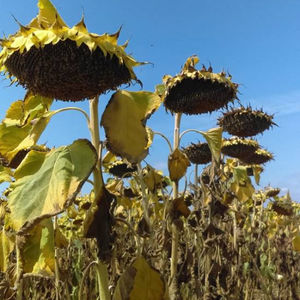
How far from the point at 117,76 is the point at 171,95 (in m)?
1.19

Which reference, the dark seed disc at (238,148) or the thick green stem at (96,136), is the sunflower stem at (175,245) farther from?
the dark seed disc at (238,148)

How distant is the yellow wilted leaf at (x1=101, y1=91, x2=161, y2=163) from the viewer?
122 centimetres

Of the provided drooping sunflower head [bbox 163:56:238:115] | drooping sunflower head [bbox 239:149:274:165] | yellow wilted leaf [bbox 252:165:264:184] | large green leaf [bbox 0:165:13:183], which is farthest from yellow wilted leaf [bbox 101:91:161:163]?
yellow wilted leaf [bbox 252:165:264:184]

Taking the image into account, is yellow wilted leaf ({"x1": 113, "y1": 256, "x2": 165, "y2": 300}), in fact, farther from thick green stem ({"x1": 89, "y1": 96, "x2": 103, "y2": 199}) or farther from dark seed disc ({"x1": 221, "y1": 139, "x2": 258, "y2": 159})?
dark seed disc ({"x1": 221, "y1": 139, "x2": 258, "y2": 159})

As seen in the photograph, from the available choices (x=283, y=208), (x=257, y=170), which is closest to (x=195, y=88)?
(x=257, y=170)

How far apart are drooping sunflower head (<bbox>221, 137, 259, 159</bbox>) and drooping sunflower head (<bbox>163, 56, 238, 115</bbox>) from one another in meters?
1.53

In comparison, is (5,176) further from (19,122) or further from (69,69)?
(69,69)

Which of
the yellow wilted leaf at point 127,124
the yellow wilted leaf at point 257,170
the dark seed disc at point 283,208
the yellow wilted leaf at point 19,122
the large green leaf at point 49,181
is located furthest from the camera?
the dark seed disc at point 283,208

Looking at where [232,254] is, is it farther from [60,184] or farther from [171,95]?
[60,184]

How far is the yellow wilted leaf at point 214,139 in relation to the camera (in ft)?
7.63

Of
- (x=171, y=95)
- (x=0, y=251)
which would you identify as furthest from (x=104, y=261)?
(x=171, y=95)

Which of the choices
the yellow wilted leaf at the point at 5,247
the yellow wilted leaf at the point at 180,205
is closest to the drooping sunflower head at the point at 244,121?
the yellow wilted leaf at the point at 180,205

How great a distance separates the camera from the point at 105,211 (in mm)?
1242

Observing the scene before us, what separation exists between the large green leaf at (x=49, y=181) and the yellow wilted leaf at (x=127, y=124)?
79 millimetres
